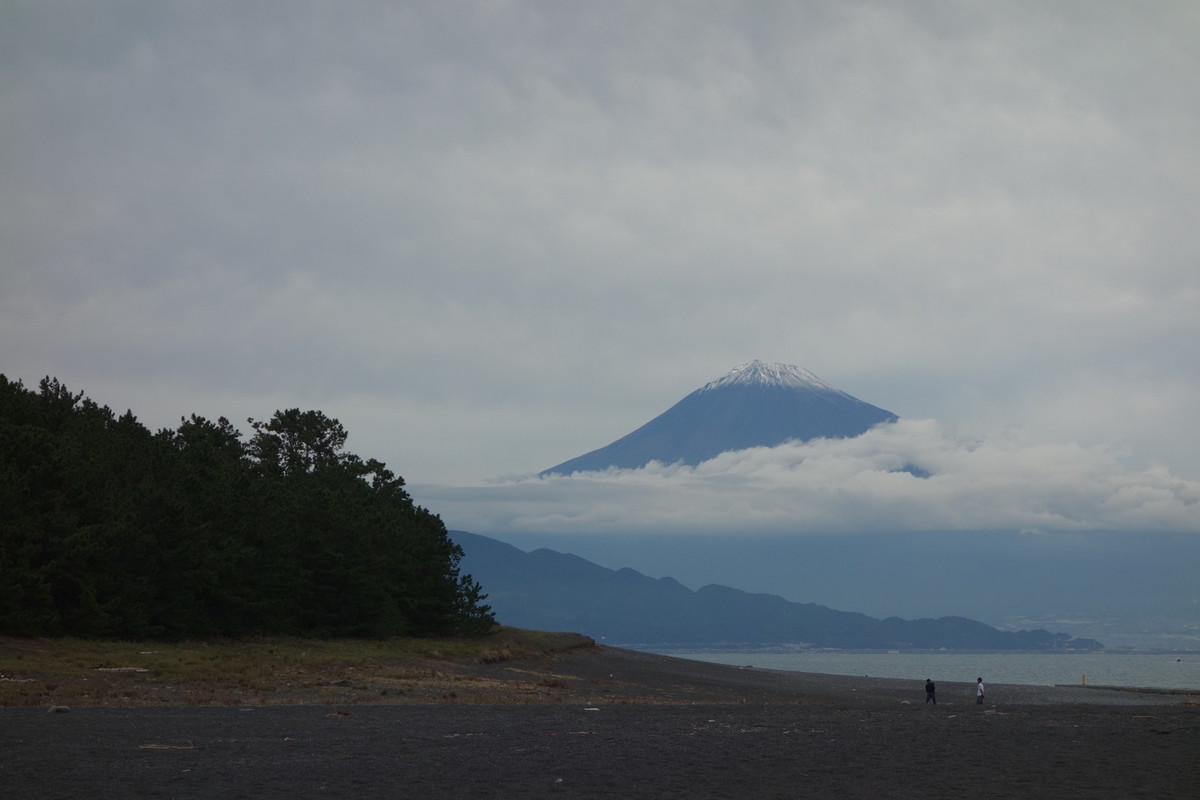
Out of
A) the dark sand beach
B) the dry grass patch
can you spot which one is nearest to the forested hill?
the dry grass patch

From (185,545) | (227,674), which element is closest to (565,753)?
(227,674)

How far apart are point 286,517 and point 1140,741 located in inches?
1519

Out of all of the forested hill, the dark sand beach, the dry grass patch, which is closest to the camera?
the dark sand beach

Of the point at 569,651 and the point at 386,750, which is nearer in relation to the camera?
the point at 386,750

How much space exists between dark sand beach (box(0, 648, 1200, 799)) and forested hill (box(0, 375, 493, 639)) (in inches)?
553

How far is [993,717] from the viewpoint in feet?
102

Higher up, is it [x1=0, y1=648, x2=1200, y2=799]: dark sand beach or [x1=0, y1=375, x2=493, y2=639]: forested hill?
[x1=0, y1=375, x2=493, y2=639]: forested hill

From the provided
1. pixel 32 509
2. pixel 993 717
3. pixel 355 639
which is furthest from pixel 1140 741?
pixel 355 639

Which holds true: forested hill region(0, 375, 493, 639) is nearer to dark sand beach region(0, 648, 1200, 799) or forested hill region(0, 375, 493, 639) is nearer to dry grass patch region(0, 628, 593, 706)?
dry grass patch region(0, 628, 593, 706)

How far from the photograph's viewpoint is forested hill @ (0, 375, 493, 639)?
123ft

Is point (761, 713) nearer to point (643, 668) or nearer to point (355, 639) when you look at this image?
point (355, 639)

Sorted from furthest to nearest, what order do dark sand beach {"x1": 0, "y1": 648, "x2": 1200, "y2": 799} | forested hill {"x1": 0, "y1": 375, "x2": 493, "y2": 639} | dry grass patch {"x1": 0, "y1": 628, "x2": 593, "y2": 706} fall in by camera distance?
1. forested hill {"x1": 0, "y1": 375, "x2": 493, "y2": 639}
2. dry grass patch {"x1": 0, "y1": 628, "x2": 593, "y2": 706}
3. dark sand beach {"x1": 0, "y1": 648, "x2": 1200, "y2": 799}

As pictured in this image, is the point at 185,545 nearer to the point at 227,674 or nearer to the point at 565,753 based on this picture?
the point at 227,674

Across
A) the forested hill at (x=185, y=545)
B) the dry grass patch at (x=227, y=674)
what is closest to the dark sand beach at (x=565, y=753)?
the dry grass patch at (x=227, y=674)
